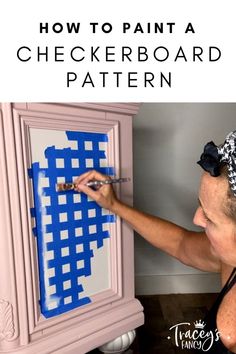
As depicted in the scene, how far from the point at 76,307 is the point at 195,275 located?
0.99 metres

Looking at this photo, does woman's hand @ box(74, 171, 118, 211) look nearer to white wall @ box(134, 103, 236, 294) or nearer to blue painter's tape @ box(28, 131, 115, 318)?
blue painter's tape @ box(28, 131, 115, 318)

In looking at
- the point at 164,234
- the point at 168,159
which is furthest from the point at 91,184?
the point at 168,159

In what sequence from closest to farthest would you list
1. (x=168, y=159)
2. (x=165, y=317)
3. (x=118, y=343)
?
(x=118, y=343)
(x=165, y=317)
(x=168, y=159)

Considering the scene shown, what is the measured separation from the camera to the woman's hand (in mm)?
757

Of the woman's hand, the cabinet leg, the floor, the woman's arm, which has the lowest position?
the floor

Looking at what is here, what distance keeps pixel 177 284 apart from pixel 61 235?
3.50ft

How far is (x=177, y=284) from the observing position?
1.60m

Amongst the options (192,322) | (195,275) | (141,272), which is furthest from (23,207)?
(195,275)

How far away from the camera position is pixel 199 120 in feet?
4.99

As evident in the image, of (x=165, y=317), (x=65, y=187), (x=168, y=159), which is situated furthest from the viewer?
(x=168, y=159)

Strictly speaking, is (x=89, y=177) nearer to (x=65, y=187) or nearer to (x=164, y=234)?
(x=65, y=187)

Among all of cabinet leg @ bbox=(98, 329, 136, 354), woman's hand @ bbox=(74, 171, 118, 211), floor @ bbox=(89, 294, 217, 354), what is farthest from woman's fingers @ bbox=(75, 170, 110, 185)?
floor @ bbox=(89, 294, 217, 354)

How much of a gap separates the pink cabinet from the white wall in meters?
0.63

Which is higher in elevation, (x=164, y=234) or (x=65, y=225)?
(x=65, y=225)
